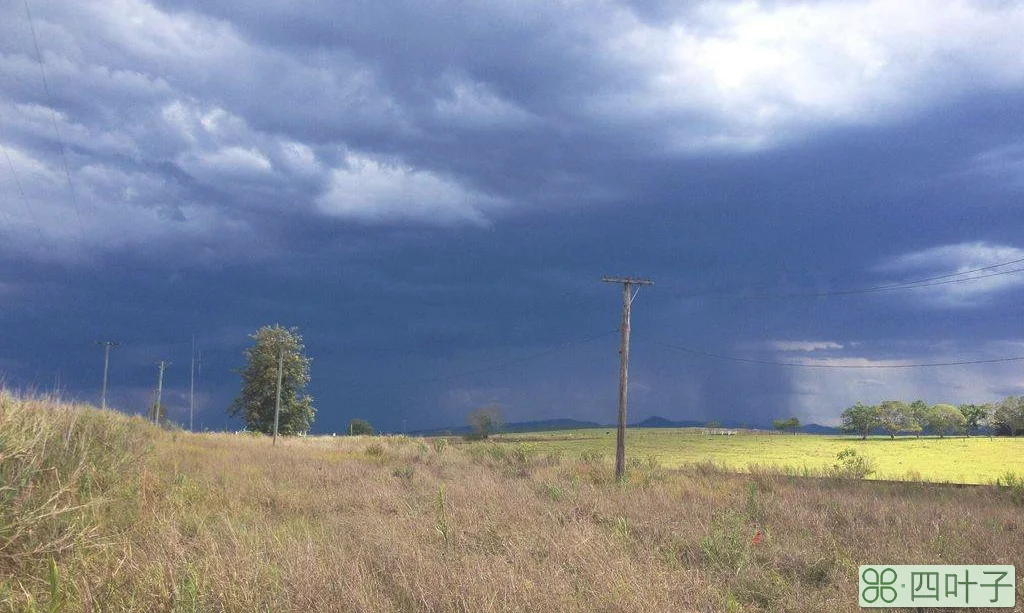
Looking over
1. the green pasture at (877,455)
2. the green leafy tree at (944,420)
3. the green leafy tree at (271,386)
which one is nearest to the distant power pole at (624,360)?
the green pasture at (877,455)

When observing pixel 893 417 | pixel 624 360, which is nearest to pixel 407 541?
pixel 624 360

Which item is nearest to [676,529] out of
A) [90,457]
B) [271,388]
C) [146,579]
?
[146,579]

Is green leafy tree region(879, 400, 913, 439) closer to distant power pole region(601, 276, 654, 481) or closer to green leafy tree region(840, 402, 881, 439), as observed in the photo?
green leafy tree region(840, 402, 881, 439)

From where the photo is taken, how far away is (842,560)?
34.5 ft

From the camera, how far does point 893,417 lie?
77.8 meters

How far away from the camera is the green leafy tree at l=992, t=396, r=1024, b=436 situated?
290 ft

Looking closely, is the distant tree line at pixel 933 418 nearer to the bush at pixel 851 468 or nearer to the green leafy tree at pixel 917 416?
the green leafy tree at pixel 917 416

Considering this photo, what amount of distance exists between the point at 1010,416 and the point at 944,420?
9863 mm

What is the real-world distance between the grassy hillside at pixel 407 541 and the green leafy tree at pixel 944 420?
8162cm

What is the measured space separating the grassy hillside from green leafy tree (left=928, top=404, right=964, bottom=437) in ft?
268

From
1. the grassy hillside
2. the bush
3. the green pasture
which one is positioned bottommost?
the green pasture

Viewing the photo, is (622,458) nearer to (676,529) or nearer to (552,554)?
(676,529)

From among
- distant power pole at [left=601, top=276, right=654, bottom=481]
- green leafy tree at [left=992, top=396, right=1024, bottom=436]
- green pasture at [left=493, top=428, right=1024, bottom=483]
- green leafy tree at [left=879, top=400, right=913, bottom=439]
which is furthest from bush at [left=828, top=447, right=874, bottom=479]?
green leafy tree at [left=992, top=396, right=1024, bottom=436]

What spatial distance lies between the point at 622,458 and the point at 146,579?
23.5 metres
